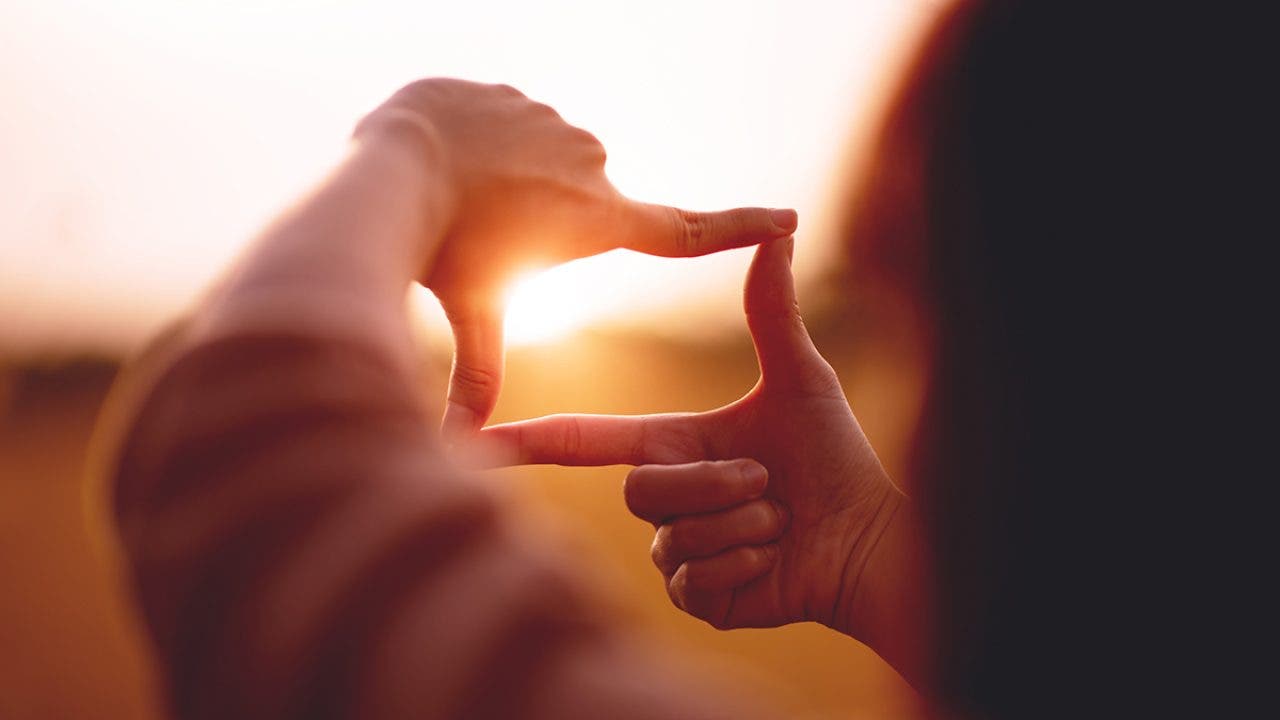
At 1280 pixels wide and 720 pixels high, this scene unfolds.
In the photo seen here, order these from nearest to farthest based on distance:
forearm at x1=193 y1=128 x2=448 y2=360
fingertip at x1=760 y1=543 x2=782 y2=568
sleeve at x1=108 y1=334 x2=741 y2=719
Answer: sleeve at x1=108 y1=334 x2=741 y2=719, forearm at x1=193 y1=128 x2=448 y2=360, fingertip at x1=760 y1=543 x2=782 y2=568

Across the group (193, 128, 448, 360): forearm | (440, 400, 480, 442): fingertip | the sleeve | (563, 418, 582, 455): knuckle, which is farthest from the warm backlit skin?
the sleeve

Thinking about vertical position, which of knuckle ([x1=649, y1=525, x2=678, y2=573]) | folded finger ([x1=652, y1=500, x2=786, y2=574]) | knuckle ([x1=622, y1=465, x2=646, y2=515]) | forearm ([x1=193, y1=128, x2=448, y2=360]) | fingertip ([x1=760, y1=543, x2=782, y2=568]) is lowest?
knuckle ([x1=649, y1=525, x2=678, y2=573])

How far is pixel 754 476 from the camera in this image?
140 centimetres

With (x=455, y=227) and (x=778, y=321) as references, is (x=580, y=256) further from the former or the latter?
(x=778, y=321)

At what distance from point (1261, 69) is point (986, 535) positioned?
61 centimetres

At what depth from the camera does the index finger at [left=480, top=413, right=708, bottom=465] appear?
1.37m

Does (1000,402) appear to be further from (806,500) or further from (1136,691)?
(806,500)

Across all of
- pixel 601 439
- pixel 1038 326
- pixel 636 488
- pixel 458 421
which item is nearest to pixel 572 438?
pixel 601 439

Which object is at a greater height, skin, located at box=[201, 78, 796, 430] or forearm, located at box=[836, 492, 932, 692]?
skin, located at box=[201, 78, 796, 430]

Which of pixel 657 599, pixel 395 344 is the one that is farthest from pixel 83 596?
pixel 395 344

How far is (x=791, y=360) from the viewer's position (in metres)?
1.46

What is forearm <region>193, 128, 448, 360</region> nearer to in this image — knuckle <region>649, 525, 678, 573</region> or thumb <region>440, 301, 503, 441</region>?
thumb <region>440, 301, 503, 441</region>

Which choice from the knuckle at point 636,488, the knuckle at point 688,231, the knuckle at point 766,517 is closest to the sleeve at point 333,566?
the knuckle at point 688,231

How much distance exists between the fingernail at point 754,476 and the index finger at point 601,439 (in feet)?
0.41
